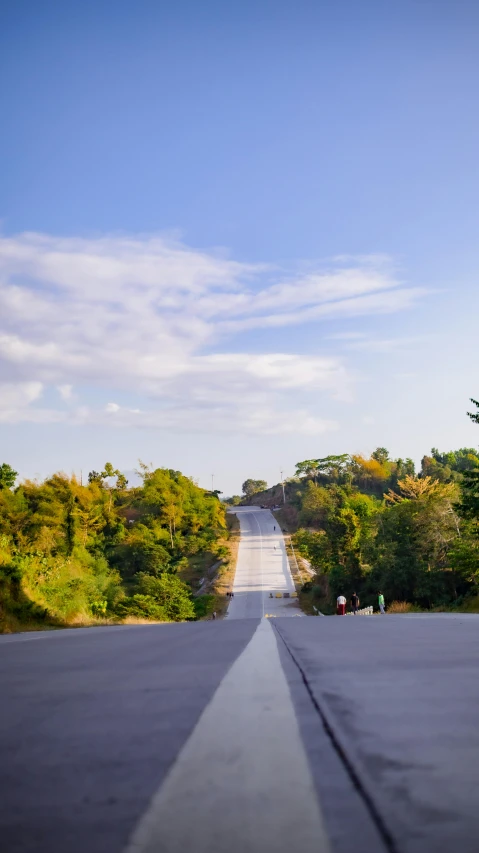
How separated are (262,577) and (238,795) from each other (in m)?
58.7

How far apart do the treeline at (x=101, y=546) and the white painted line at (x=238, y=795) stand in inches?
546

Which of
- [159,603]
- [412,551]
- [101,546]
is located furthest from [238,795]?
[101,546]

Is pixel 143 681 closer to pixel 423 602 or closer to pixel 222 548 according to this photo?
pixel 423 602

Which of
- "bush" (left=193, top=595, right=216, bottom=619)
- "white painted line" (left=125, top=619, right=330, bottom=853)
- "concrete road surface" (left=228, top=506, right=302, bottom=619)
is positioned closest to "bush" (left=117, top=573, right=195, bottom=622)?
"concrete road surface" (left=228, top=506, right=302, bottom=619)

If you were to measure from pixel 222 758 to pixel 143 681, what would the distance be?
54.2 inches

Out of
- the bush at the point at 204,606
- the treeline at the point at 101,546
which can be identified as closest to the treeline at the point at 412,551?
the bush at the point at 204,606

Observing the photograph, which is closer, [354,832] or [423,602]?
[354,832]

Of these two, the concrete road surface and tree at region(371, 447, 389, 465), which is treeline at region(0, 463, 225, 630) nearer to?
the concrete road surface

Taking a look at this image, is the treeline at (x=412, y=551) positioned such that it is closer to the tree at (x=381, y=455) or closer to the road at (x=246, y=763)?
the road at (x=246, y=763)

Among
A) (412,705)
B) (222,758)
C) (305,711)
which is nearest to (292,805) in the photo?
(222,758)

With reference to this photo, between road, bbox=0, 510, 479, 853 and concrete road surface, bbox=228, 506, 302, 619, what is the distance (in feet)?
114

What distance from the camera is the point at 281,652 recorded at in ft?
12.3

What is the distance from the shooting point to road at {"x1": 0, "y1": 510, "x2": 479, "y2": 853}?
106cm

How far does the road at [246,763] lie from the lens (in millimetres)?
1063
